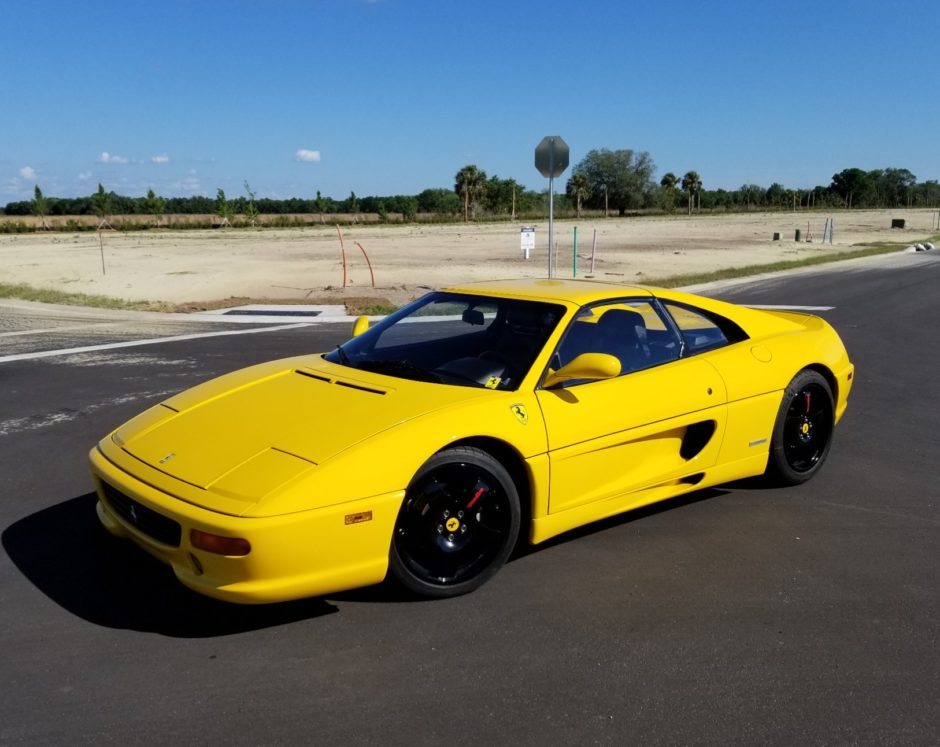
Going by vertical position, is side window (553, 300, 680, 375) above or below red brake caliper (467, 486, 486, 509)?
above

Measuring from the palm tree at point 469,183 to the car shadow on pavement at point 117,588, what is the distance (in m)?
87.1

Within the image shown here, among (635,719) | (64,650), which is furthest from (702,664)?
(64,650)

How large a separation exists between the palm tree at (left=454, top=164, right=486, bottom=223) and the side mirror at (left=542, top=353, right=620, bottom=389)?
87.3 m

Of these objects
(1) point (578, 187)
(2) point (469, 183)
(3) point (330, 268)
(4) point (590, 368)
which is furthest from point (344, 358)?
(1) point (578, 187)

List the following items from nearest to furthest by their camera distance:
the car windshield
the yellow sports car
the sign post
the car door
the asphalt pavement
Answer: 1. the asphalt pavement
2. the yellow sports car
3. the car door
4. the car windshield
5. the sign post

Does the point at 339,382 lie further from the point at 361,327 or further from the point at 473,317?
the point at 361,327

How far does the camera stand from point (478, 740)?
8.84 ft

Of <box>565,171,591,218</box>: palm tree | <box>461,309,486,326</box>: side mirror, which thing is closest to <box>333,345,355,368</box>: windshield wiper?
<box>461,309,486,326</box>: side mirror

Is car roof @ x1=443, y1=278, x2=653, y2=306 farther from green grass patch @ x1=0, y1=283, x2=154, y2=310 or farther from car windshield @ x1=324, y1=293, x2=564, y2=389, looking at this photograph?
green grass patch @ x1=0, y1=283, x2=154, y2=310

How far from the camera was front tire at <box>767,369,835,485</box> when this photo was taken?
4.91m

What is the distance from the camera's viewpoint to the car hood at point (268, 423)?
3326 mm

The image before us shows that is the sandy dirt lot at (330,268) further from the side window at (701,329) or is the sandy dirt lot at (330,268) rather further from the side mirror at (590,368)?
the side mirror at (590,368)

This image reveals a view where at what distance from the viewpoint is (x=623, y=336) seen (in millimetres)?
4469

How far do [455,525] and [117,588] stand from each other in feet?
5.12
